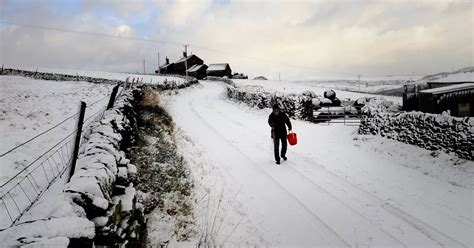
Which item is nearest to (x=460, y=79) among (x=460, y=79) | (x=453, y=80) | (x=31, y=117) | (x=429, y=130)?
(x=460, y=79)

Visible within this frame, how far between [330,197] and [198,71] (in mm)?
86925

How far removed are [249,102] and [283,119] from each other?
1948 cm

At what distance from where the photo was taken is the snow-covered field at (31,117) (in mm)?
14231

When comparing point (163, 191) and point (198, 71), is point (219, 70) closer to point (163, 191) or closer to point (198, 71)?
point (198, 71)

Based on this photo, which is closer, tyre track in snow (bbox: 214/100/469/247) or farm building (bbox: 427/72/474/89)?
tyre track in snow (bbox: 214/100/469/247)

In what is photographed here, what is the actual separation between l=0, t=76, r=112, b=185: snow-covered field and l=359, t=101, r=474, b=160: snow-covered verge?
12.5 metres

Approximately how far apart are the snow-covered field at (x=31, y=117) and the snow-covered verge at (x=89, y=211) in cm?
455

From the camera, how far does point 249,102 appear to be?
30.1m

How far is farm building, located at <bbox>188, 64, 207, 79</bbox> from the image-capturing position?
299 ft

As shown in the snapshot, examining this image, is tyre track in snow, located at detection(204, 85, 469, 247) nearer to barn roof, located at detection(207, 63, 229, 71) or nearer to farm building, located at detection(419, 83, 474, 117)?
farm building, located at detection(419, 83, 474, 117)

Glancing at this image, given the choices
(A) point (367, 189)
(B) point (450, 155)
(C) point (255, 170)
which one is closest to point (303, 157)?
(C) point (255, 170)

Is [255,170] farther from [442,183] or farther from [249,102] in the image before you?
[249,102]

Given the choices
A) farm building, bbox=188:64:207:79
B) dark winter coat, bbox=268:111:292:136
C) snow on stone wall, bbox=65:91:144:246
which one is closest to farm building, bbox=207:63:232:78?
farm building, bbox=188:64:207:79

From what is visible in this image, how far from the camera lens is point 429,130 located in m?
12.4
